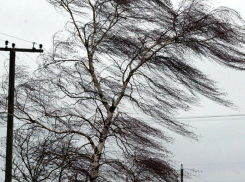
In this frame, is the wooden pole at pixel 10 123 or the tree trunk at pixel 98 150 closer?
the tree trunk at pixel 98 150

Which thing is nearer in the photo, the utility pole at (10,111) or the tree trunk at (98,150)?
the tree trunk at (98,150)

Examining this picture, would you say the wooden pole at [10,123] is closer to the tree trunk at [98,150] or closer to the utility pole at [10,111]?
the utility pole at [10,111]

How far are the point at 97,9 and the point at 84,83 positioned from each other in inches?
83.3

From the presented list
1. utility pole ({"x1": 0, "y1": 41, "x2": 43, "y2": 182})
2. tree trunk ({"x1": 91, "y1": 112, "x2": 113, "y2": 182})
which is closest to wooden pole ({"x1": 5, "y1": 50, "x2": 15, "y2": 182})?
utility pole ({"x1": 0, "y1": 41, "x2": 43, "y2": 182})

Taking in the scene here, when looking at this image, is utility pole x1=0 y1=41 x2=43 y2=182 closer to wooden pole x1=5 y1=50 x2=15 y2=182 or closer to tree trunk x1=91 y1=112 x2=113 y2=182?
wooden pole x1=5 y1=50 x2=15 y2=182

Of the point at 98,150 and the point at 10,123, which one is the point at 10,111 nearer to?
the point at 10,123

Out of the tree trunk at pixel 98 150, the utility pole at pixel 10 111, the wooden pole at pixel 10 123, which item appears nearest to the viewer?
the tree trunk at pixel 98 150

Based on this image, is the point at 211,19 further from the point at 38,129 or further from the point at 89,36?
the point at 38,129

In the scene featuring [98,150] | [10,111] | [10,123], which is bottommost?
[98,150]

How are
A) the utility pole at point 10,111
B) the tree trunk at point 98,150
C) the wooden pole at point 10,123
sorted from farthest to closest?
the utility pole at point 10,111, the wooden pole at point 10,123, the tree trunk at point 98,150

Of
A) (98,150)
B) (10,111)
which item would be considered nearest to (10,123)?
(10,111)

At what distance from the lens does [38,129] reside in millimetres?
15961

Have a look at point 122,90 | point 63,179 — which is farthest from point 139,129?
point 63,179

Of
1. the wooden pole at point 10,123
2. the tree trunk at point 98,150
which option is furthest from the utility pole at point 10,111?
the tree trunk at point 98,150
